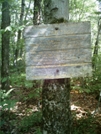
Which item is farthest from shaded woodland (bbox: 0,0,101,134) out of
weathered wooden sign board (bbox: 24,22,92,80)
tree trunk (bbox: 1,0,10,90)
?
weathered wooden sign board (bbox: 24,22,92,80)

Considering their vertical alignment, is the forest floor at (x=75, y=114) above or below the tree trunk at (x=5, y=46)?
below

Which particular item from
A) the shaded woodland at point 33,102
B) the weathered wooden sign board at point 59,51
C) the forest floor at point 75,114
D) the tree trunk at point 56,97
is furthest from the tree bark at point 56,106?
the forest floor at point 75,114

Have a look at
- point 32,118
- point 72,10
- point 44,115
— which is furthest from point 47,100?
point 72,10

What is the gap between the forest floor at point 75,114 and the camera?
14.2ft

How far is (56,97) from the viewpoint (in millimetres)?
2707

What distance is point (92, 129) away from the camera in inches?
163

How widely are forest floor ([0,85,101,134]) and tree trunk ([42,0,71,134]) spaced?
133 cm

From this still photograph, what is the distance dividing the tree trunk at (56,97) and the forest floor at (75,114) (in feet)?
4.38

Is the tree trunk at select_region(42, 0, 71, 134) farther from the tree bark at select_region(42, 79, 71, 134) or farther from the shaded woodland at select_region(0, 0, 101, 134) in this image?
the shaded woodland at select_region(0, 0, 101, 134)

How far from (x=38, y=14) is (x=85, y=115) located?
3.19 meters

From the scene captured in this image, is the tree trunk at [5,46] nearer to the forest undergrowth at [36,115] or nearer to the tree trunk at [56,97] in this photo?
the forest undergrowth at [36,115]

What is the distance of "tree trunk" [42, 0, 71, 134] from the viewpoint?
2658mm

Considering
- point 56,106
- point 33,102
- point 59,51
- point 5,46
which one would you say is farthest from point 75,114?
point 5,46

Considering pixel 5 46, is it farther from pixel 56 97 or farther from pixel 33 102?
pixel 56 97
